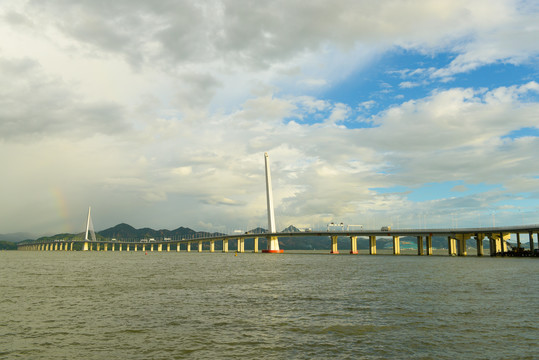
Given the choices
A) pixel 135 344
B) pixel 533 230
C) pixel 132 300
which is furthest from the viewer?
pixel 533 230

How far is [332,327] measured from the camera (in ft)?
86.7

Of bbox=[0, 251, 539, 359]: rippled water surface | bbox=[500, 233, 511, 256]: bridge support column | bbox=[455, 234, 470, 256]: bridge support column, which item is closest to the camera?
bbox=[0, 251, 539, 359]: rippled water surface

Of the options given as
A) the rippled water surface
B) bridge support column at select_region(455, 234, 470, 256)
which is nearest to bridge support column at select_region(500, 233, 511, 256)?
bridge support column at select_region(455, 234, 470, 256)

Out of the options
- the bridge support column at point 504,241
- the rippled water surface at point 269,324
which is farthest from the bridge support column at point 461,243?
the rippled water surface at point 269,324

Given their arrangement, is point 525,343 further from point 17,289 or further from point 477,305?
point 17,289

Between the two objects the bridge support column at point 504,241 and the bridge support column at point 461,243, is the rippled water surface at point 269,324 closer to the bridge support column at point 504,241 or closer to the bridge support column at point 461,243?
the bridge support column at point 504,241

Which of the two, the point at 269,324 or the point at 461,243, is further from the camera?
the point at 461,243

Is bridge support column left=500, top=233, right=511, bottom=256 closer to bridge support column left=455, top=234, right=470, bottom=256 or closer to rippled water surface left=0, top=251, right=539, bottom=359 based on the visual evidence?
bridge support column left=455, top=234, right=470, bottom=256

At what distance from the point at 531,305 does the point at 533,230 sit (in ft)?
447

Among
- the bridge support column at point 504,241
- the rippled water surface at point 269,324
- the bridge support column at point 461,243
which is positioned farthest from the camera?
the bridge support column at point 461,243

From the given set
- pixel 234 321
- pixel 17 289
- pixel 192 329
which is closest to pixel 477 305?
pixel 234 321

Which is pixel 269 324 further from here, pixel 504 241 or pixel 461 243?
pixel 504 241

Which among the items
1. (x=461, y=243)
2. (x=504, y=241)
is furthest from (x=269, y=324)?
(x=504, y=241)

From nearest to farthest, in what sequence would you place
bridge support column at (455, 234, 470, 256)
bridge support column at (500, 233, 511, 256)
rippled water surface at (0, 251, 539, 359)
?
rippled water surface at (0, 251, 539, 359) → bridge support column at (500, 233, 511, 256) → bridge support column at (455, 234, 470, 256)
